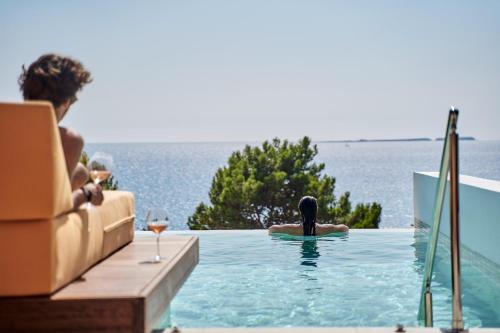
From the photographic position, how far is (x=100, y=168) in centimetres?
369

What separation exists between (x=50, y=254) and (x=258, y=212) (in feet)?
52.7

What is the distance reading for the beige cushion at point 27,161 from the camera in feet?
9.27

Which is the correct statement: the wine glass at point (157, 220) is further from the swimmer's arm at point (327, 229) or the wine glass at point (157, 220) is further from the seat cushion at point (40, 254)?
the swimmer's arm at point (327, 229)

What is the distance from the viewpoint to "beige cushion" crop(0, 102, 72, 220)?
9.27 ft

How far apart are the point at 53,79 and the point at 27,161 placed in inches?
24.0

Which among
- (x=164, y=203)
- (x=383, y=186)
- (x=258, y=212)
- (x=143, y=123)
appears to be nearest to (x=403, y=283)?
(x=258, y=212)

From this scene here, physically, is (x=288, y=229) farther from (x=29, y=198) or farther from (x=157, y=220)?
(x=29, y=198)

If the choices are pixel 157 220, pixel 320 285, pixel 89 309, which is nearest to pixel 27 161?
pixel 89 309

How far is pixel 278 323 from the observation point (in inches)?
189

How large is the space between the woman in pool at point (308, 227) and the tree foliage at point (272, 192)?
943 centimetres

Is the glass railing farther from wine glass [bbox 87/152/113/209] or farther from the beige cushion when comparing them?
the beige cushion

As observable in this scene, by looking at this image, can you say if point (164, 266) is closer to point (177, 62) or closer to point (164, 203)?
point (177, 62)

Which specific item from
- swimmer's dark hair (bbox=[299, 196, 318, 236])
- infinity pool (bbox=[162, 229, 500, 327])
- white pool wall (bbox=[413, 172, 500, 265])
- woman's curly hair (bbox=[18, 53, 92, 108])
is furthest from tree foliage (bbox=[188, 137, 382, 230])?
woman's curly hair (bbox=[18, 53, 92, 108])

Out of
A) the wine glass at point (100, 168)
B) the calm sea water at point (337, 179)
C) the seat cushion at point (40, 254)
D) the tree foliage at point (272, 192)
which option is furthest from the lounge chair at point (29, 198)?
the calm sea water at point (337, 179)
